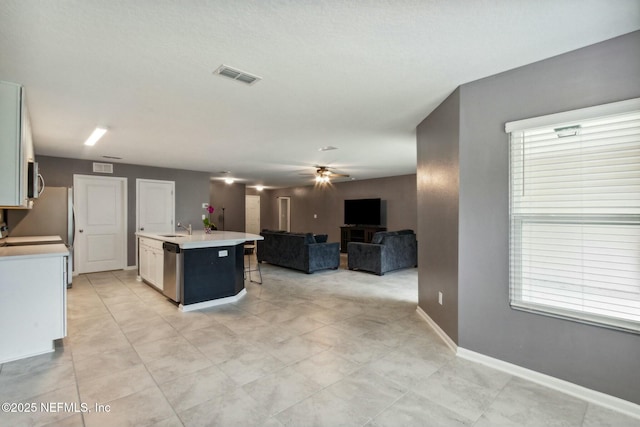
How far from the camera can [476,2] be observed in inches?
66.1

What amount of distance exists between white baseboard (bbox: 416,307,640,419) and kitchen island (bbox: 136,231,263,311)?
117 inches

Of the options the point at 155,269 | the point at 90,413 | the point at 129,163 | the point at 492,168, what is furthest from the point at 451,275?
the point at 129,163

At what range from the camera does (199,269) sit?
4109 mm

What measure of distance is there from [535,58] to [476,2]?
95 cm

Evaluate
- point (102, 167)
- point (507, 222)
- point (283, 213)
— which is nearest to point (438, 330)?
point (507, 222)

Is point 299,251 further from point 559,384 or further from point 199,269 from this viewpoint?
point 559,384

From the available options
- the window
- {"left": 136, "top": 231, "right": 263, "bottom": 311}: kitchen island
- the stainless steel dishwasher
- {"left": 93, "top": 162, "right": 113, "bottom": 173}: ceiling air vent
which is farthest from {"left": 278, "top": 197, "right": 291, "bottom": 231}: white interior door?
the window

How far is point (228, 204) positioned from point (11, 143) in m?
7.64

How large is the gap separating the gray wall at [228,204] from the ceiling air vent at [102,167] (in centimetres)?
355

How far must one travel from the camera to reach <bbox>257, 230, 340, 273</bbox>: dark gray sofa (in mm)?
6441

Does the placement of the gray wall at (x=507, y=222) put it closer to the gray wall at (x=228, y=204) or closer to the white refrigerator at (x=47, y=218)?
the white refrigerator at (x=47, y=218)

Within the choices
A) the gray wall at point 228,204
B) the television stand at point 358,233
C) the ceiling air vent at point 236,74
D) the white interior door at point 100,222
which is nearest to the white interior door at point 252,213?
the gray wall at point 228,204

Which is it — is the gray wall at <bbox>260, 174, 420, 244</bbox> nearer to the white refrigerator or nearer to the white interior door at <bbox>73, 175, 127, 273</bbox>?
the white interior door at <bbox>73, 175, 127, 273</bbox>

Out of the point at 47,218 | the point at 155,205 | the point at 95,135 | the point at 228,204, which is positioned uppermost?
the point at 95,135
